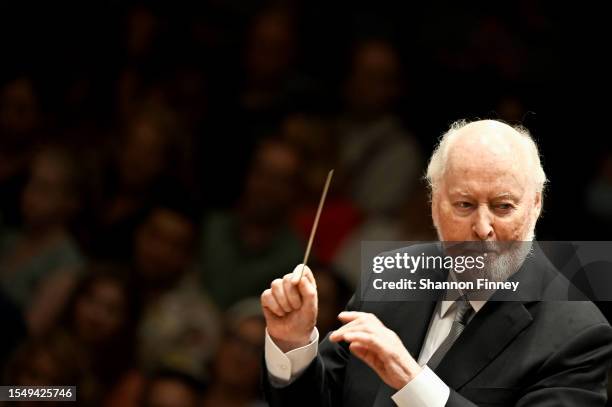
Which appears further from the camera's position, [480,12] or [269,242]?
[480,12]

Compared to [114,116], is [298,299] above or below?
above

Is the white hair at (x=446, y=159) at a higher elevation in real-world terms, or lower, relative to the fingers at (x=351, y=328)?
higher

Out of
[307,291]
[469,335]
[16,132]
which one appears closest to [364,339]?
[307,291]

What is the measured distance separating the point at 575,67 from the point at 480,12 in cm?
46

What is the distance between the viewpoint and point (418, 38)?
4625mm

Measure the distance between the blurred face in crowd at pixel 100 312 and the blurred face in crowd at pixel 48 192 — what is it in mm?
392

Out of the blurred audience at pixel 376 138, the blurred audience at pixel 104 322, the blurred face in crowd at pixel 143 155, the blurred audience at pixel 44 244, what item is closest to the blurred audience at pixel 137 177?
the blurred face in crowd at pixel 143 155

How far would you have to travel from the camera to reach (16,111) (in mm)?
4711

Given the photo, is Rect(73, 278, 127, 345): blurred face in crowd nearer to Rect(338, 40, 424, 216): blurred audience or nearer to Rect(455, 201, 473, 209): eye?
Rect(338, 40, 424, 216): blurred audience

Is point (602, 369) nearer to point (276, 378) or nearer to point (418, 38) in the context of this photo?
point (276, 378)

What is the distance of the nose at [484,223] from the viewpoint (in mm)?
2152

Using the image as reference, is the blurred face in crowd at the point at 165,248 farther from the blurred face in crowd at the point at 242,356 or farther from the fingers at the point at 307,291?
the fingers at the point at 307,291

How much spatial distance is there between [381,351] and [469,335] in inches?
9.2

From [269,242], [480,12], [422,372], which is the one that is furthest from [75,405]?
[480,12]
